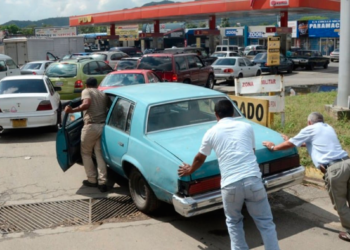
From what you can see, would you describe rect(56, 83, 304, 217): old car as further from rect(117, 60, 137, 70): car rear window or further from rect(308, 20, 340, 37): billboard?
rect(308, 20, 340, 37): billboard

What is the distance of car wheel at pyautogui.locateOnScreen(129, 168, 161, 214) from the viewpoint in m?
5.86

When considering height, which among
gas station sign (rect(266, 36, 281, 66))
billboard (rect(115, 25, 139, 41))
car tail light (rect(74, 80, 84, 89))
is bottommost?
car tail light (rect(74, 80, 84, 89))

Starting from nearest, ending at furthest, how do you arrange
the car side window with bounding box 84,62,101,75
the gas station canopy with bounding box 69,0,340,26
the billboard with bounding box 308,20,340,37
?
the car side window with bounding box 84,62,101,75 → the gas station canopy with bounding box 69,0,340,26 → the billboard with bounding box 308,20,340,37

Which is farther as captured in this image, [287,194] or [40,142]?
[40,142]

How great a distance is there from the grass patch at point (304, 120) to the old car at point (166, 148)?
2.18m

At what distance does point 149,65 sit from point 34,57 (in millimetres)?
19660

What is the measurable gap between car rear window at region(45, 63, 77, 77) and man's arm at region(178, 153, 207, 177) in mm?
11201

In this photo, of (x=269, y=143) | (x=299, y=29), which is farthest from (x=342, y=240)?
(x=299, y=29)

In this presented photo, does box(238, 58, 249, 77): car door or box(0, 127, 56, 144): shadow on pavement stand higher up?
box(238, 58, 249, 77): car door

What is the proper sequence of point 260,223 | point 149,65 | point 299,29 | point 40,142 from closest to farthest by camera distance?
1. point 260,223
2. point 40,142
3. point 149,65
4. point 299,29

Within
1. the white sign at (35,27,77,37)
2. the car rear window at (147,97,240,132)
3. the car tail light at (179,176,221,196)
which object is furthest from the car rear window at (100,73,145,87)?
the white sign at (35,27,77,37)

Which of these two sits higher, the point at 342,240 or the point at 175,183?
the point at 175,183

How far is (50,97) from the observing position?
36.7ft

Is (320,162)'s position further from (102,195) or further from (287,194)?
(102,195)
